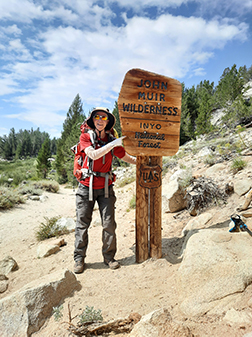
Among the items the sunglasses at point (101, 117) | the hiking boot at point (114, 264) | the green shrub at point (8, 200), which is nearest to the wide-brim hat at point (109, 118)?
the sunglasses at point (101, 117)

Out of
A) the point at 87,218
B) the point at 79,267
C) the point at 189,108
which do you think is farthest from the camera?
the point at 189,108

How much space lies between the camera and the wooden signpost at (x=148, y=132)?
2.88 m

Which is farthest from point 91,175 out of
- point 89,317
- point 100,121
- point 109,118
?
point 89,317

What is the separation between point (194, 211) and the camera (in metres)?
4.29

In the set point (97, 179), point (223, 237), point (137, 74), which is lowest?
point (223, 237)

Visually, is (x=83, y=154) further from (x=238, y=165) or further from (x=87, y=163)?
(x=238, y=165)

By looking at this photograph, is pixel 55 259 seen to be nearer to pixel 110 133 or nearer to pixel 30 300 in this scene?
pixel 30 300

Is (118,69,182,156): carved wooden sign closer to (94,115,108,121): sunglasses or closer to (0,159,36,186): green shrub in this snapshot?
(94,115,108,121): sunglasses

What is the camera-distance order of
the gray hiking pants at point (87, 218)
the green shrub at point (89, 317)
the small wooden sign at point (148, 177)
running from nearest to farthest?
the green shrub at point (89, 317)
the small wooden sign at point (148, 177)
the gray hiking pants at point (87, 218)

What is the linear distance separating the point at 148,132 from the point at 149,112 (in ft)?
0.89

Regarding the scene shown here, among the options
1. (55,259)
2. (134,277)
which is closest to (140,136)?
(134,277)

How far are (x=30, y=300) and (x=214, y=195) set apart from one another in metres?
3.39

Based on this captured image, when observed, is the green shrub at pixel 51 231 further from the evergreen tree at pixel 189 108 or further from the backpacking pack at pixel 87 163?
the evergreen tree at pixel 189 108

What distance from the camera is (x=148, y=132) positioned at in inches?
118
